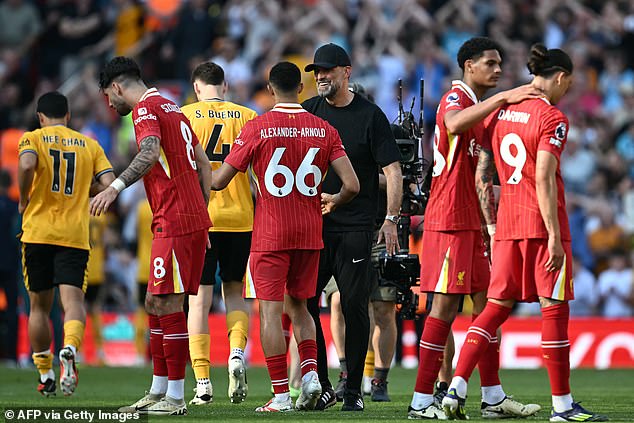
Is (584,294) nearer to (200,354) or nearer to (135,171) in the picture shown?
(200,354)

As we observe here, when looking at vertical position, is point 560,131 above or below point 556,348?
above

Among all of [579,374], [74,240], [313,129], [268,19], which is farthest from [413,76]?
[313,129]

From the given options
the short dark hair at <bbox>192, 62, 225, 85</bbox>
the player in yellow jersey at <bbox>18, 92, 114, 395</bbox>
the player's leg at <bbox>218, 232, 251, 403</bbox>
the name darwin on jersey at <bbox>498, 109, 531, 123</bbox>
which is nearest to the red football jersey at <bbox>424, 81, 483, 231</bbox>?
the name darwin on jersey at <bbox>498, 109, 531, 123</bbox>

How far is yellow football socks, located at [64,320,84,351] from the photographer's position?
12.2 m

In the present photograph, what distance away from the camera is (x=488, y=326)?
9117mm

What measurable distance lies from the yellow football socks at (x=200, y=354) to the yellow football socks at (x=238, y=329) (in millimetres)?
218

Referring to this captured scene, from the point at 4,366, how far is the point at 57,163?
5882 millimetres

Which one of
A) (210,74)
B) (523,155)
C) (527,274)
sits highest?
(210,74)

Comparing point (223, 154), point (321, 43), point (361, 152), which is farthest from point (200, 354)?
point (321, 43)

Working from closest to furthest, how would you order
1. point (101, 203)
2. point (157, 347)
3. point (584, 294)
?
point (101, 203), point (157, 347), point (584, 294)

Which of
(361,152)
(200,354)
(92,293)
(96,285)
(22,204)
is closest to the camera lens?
(361,152)

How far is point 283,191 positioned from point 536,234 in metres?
1.95

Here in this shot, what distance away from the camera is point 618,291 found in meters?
20.3

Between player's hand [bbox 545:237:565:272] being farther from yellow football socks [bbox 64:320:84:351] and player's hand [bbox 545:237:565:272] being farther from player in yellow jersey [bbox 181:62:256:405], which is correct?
yellow football socks [bbox 64:320:84:351]
